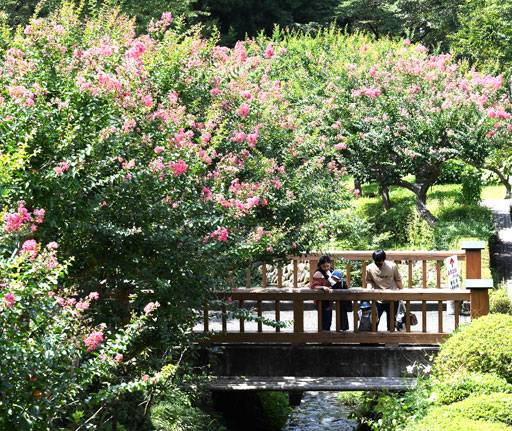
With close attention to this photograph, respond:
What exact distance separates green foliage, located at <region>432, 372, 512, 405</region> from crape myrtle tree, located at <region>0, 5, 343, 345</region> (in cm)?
225

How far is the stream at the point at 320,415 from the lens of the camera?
12148 millimetres

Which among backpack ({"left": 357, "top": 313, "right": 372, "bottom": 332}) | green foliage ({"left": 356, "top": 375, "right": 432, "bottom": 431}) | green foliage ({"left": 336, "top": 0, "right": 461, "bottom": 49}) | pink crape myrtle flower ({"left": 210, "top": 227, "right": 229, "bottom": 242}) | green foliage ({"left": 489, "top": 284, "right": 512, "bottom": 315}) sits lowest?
green foliage ({"left": 356, "top": 375, "right": 432, "bottom": 431})

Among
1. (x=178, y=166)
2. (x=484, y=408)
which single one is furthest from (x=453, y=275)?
(x=178, y=166)

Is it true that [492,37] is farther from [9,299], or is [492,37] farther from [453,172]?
[9,299]

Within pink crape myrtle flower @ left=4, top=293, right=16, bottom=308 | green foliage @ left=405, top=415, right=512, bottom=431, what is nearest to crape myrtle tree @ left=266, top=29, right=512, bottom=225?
green foliage @ left=405, top=415, right=512, bottom=431

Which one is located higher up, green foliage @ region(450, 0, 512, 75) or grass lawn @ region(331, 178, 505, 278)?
green foliage @ region(450, 0, 512, 75)

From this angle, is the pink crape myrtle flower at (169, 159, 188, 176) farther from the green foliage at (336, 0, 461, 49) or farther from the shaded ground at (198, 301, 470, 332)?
the green foliage at (336, 0, 461, 49)

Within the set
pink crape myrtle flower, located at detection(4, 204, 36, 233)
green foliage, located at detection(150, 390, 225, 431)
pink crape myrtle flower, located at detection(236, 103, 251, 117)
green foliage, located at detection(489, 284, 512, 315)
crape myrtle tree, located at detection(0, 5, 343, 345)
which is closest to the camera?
pink crape myrtle flower, located at detection(4, 204, 36, 233)

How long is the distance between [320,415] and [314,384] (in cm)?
411

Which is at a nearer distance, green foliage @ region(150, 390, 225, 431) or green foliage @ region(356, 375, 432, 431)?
green foliage @ region(356, 375, 432, 431)

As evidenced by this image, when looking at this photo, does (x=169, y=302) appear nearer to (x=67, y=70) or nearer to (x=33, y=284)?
(x=67, y=70)

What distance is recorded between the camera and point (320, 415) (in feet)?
42.7

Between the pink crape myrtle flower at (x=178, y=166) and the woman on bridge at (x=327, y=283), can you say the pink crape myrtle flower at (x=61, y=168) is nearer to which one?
the pink crape myrtle flower at (x=178, y=166)

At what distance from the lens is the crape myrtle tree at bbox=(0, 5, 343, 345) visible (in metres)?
6.23
